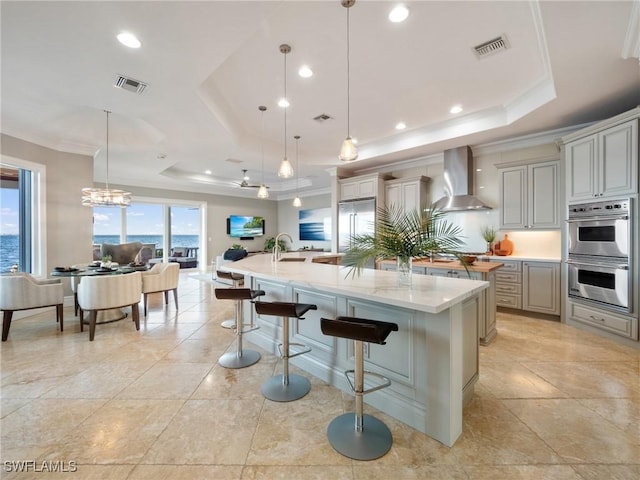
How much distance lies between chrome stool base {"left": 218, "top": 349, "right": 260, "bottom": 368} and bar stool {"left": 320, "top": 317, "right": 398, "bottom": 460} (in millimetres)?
1183

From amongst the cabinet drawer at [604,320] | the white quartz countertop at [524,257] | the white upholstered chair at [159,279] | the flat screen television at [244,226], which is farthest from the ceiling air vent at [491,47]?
the flat screen television at [244,226]

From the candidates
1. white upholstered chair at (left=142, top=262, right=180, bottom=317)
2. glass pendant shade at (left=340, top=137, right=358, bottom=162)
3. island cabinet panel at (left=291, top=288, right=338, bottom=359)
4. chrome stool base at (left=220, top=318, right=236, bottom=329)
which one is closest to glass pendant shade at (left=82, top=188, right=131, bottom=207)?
white upholstered chair at (left=142, top=262, right=180, bottom=317)

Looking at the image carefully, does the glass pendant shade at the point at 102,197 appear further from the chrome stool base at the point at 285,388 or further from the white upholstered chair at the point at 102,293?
the chrome stool base at the point at 285,388

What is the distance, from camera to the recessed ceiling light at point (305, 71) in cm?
285

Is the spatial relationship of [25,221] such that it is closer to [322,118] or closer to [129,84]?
[129,84]

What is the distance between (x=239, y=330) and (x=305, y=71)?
2.80 metres

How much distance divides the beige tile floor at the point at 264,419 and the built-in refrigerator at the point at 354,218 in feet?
10.8

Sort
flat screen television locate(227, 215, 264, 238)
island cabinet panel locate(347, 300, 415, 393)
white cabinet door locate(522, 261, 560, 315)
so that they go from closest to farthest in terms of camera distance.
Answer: island cabinet panel locate(347, 300, 415, 393), white cabinet door locate(522, 261, 560, 315), flat screen television locate(227, 215, 264, 238)

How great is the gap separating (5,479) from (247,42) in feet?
11.1

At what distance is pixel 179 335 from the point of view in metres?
3.54

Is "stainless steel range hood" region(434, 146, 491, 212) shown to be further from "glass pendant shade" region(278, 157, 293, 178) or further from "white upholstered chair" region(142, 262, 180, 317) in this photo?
"white upholstered chair" region(142, 262, 180, 317)

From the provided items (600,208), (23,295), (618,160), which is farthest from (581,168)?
(23,295)

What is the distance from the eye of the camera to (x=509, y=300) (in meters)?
4.25

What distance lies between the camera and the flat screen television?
384 inches
